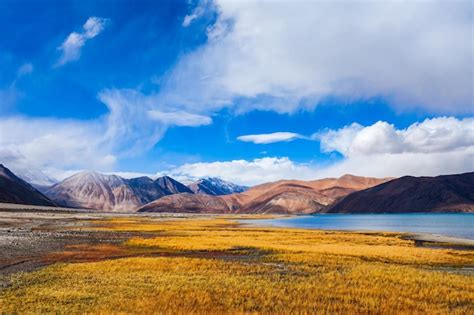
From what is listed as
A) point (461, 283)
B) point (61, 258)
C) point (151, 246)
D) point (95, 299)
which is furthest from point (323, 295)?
point (151, 246)

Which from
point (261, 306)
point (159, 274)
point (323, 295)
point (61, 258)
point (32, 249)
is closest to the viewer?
point (261, 306)

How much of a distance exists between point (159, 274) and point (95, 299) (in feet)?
25.4

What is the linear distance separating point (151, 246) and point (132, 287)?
2682 centimetres

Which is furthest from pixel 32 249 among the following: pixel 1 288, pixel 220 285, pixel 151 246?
pixel 220 285

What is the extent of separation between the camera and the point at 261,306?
19.7 m

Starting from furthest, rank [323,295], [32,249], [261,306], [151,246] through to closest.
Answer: [151,246]
[32,249]
[323,295]
[261,306]

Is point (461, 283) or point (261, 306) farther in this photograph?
point (461, 283)

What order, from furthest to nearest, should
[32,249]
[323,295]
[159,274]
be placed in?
[32,249] < [159,274] < [323,295]

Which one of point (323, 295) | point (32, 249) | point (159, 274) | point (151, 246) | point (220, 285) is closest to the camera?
point (323, 295)

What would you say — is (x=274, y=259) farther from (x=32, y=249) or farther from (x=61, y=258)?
(x=32, y=249)

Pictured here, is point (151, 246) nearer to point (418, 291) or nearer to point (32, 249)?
point (32, 249)

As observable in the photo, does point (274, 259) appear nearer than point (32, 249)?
Yes

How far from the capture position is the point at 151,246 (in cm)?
4962

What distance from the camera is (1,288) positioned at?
73.6 feet
